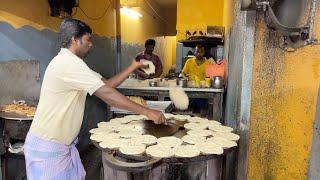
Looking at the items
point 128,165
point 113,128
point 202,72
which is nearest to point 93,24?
point 202,72

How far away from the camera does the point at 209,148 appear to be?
7.13ft

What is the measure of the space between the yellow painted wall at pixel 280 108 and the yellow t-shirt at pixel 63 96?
1267 mm

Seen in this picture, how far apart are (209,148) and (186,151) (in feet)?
0.63

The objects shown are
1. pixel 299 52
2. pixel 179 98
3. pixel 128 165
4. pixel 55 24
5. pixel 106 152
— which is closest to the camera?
pixel 128 165

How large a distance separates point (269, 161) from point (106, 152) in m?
1.28

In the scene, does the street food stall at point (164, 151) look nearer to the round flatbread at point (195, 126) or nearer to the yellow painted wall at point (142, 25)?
the round flatbread at point (195, 126)

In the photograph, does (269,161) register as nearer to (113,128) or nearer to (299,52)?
(299,52)

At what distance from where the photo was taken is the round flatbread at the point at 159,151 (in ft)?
6.65

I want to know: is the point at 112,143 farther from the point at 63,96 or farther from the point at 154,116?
the point at 63,96

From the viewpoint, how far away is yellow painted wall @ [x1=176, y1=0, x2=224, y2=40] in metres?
7.43

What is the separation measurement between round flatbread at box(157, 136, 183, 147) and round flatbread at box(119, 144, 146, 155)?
167 millimetres

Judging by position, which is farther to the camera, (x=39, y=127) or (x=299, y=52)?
(x=39, y=127)

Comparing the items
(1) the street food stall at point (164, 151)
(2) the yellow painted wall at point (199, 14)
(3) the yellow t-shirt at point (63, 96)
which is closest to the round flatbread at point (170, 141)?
(1) the street food stall at point (164, 151)

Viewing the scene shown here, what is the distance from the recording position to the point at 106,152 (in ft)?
7.11
